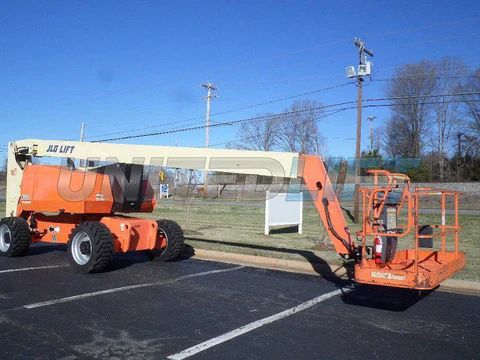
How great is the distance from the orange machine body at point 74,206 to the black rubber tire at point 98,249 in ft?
1.68

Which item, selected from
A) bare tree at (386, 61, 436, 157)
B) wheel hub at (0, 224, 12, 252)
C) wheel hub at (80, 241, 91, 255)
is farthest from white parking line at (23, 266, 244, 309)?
bare tree at (386, 61, 436, 157)

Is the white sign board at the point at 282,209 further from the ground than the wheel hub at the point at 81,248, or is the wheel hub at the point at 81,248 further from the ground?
the white sign board at the point at 282,209

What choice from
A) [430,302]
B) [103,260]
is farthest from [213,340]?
[103,260]

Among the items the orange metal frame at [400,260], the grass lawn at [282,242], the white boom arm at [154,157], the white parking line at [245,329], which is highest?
the white boom arm at [154,157]

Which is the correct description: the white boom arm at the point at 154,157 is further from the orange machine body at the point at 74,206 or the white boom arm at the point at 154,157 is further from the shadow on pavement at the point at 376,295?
the shadow on pavement at the point at 376,295

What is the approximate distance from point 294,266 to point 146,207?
3.69 m

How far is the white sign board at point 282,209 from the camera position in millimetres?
17027

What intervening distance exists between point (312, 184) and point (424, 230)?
76.3 inches

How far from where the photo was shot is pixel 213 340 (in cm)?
579

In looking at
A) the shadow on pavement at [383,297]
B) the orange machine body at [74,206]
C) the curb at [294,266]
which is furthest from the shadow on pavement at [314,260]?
the orange machine body at [74,206]

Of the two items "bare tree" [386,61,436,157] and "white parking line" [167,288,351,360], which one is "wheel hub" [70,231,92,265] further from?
"bare tree" [386,61,436,157]

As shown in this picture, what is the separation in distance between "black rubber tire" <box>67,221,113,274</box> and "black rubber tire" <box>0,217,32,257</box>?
7.53ft

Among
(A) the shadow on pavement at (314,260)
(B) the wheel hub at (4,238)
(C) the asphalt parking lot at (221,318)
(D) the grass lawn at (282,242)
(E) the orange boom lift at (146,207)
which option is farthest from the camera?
(D) the grass lawn at (282,242)

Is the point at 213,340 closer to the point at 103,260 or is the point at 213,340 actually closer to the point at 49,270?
the point at 103,260
